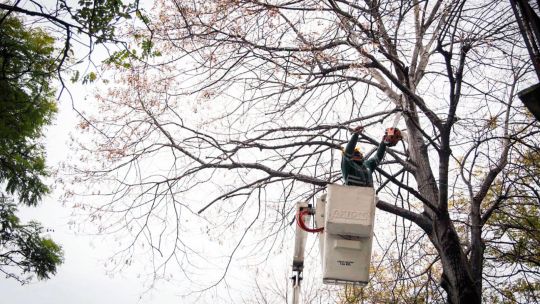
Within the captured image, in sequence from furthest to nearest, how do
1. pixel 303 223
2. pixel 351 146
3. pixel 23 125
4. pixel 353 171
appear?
1. pixel 23 125
2. pixel 351 146
3. pixel 353 171
4. pixel 303 223

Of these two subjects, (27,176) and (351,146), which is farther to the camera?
(27,176)

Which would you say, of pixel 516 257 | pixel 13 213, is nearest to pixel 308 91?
pixel 516 257

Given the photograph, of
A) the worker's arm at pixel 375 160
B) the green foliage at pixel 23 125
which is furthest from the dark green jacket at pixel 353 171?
the green foliage at pixel 23 125

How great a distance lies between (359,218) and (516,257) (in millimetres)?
3871

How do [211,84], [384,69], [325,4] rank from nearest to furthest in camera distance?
[325,4] < [384,69] < [211,84]

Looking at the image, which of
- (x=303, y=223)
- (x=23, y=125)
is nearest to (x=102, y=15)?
(x=303, y=223)

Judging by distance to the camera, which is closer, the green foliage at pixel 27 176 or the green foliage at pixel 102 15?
the green foliage at pixel 102 15

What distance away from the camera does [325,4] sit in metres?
6.11

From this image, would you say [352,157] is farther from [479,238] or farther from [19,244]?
[19,244]

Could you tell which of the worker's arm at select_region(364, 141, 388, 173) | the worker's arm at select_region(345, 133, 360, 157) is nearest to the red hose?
the worker's arm at select_region(345, 133, 360, 157)

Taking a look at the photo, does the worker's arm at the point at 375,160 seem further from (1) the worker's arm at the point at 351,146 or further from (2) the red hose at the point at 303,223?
(2) the red hose at the point at 303,223

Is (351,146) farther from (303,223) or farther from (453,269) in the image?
(453,269)

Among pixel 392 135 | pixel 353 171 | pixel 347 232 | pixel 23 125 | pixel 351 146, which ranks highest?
pixel 23 125

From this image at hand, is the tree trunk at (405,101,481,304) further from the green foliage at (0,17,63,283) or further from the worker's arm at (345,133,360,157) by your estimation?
the green foliage at (0,17,63,283)
